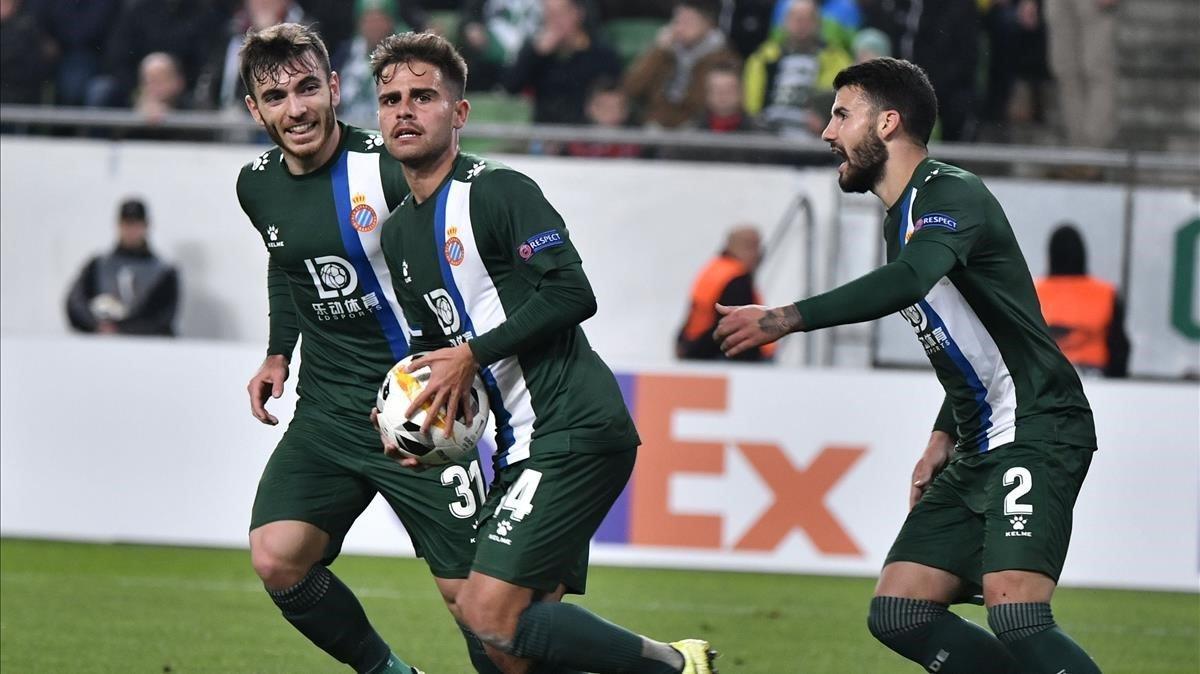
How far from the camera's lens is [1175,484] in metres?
10.3

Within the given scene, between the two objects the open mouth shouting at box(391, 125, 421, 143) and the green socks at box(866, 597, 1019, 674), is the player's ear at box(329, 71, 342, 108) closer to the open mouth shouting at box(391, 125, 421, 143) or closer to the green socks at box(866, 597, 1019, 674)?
the open mouth shouting at box(391, 125, 421, 143)

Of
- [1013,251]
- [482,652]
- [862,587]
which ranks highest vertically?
[1013,251]

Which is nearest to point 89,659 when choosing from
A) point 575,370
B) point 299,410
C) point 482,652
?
point 299,410

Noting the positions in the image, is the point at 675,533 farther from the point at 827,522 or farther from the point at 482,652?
the point at 482,652

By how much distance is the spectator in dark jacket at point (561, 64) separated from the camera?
1356 cm

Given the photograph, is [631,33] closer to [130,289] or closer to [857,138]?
[130,289]

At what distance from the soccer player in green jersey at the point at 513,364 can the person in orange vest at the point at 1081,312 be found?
6.58 m

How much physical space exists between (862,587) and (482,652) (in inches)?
195

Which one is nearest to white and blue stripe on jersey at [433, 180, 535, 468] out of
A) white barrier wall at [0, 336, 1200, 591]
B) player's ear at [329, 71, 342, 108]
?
player's ear at [329, 71, 342, 108]

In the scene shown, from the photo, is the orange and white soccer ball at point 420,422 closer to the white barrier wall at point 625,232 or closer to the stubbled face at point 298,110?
the stubbled face at point 298,110

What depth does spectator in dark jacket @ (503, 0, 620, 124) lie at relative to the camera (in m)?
13.6

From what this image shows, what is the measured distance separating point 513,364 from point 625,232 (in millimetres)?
7481

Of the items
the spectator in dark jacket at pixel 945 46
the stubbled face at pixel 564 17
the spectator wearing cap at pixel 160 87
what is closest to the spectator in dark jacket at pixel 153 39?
the spectator wearing cap at pixel 160 87

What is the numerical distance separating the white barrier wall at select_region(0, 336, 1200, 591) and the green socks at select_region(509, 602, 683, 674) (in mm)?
5042
